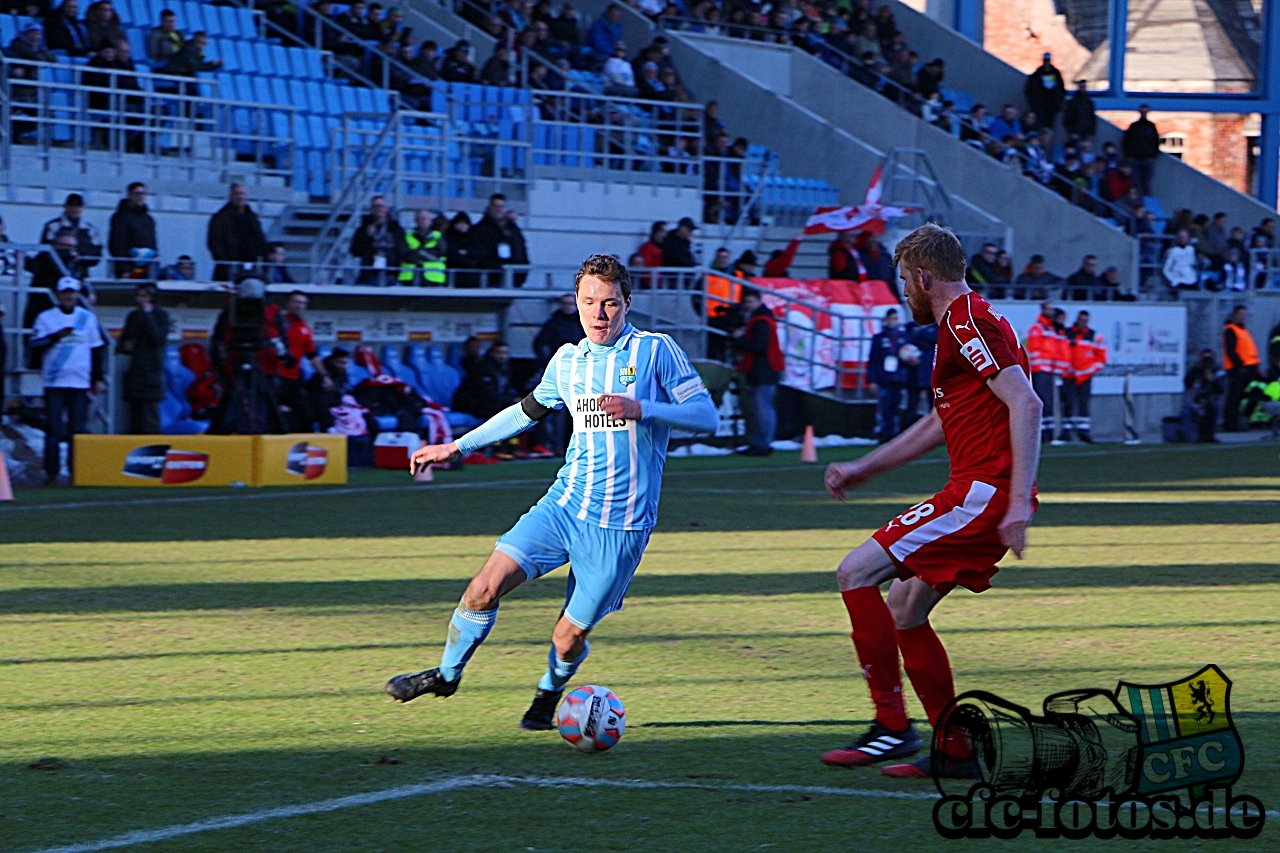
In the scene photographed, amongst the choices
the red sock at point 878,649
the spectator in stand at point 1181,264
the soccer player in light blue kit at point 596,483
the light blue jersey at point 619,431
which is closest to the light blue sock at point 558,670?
the soccer player in light blue kit at point 596,483

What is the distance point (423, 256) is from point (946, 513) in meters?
16.5

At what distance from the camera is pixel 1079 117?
37500mm

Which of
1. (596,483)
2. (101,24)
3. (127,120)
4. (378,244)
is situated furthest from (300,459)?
(596,483)

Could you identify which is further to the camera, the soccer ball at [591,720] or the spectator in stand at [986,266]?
the spectator in stand at [986,266]

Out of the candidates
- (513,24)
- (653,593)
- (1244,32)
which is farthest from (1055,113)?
(653,593)

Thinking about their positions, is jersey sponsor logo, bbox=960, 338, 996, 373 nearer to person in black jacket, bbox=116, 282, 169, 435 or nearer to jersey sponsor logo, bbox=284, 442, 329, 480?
jersey sponsor logo, bbox=284, 442, 329, 480

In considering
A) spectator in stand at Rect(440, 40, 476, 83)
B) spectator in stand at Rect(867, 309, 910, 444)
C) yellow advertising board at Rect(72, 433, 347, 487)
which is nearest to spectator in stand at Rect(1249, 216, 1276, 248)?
spectator in stand at Rect(867, 309, 910, 444)

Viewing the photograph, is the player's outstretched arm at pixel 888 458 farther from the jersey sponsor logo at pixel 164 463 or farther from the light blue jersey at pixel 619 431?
the jersey sponsor logo at pixel 164 463

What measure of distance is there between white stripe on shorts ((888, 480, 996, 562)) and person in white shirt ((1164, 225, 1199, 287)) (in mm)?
27484

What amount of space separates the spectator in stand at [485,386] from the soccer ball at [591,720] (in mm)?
14327

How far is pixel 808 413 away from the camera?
2402 centimetres

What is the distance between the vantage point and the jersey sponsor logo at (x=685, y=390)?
261 inches

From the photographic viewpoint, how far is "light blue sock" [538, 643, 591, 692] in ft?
21.9

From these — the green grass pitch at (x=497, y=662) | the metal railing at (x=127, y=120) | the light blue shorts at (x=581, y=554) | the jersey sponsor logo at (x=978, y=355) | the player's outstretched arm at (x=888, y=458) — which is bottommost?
the green grass pitch at (x=497, y=662)
